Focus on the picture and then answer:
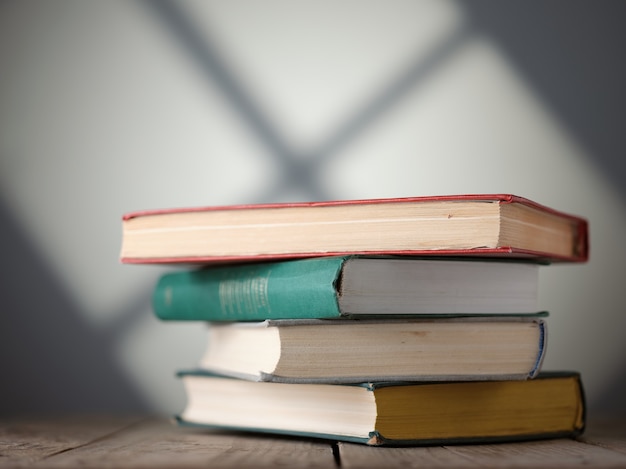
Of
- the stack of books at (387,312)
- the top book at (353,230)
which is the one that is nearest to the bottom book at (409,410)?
the stack of books at (387,312)

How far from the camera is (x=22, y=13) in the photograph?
48.0 inches

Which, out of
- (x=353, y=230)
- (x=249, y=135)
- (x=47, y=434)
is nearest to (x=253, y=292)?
(x=353, y=230)

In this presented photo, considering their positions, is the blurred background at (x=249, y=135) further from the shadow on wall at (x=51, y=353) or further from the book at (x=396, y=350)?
the book at (x=396, y=350)

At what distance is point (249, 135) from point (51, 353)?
409mm

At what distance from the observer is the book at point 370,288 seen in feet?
2.32

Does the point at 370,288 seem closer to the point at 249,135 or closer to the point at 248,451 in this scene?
the point at 248,451

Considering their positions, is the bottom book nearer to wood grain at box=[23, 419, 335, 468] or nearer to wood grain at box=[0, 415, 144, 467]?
wood grain at box=[23, 419, 335, 468]

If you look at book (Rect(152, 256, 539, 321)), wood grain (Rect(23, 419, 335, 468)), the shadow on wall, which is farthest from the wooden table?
the shadow on wall

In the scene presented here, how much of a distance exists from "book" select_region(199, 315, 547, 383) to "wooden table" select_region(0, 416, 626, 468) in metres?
0.06

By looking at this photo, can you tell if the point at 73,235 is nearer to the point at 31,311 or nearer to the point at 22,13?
the point at 31,311

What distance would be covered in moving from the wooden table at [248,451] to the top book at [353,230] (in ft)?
0.53

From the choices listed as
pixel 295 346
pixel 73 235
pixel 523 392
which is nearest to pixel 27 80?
pixel 73 235

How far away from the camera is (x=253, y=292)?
2.59 feet

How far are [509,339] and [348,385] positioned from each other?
152mm
